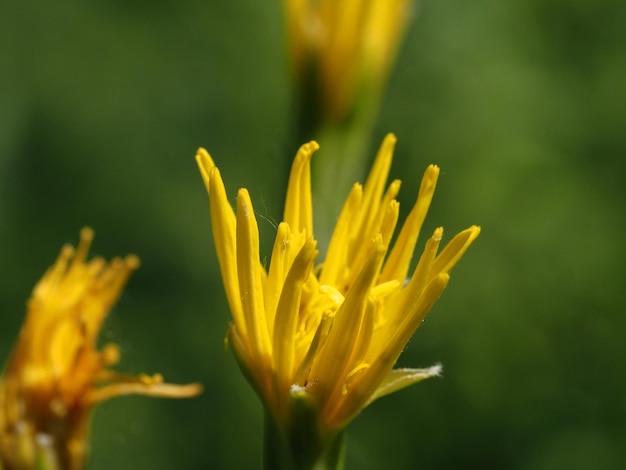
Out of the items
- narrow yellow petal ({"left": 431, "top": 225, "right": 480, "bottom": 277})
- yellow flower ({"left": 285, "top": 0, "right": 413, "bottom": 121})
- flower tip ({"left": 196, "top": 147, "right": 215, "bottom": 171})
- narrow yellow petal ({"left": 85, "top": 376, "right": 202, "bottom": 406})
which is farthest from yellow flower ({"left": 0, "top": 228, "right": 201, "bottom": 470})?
yellow flower ({"left": 285, "top": 0, "right": 413, "bottom": 121})

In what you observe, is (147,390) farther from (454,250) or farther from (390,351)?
(454,250)

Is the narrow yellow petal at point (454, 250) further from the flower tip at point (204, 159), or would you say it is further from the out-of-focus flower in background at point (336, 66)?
the out-of-focus flower in background at point (336, 66)

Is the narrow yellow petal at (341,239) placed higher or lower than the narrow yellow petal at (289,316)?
higher

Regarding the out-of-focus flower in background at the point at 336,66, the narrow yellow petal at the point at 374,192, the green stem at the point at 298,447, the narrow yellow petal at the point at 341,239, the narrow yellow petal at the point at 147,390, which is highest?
the out-of-focus flower in background at the point at 336,66

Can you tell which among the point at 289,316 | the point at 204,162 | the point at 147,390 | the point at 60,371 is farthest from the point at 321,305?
the point at 60,371

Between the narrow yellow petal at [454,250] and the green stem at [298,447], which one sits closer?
the narrow yellow petal at [454,250]

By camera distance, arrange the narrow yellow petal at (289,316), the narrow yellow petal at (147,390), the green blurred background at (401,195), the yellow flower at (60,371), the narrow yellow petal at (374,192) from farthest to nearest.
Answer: the green blurred background at (401,195), the yellow flower at (60,371), the narrow yellow petal at (147,390), the narrow yellow petal at (374,192), the narrow yellow petal at (289,316)

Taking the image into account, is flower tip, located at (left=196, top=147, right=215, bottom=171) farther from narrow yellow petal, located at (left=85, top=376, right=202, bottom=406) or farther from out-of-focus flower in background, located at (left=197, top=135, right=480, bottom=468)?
narrow yellow petal, located at (left=85, top=376, right=202, bottom=406)

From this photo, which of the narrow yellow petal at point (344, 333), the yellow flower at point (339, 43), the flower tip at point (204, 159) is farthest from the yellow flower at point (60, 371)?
the yellow flower at point (339, 43)
